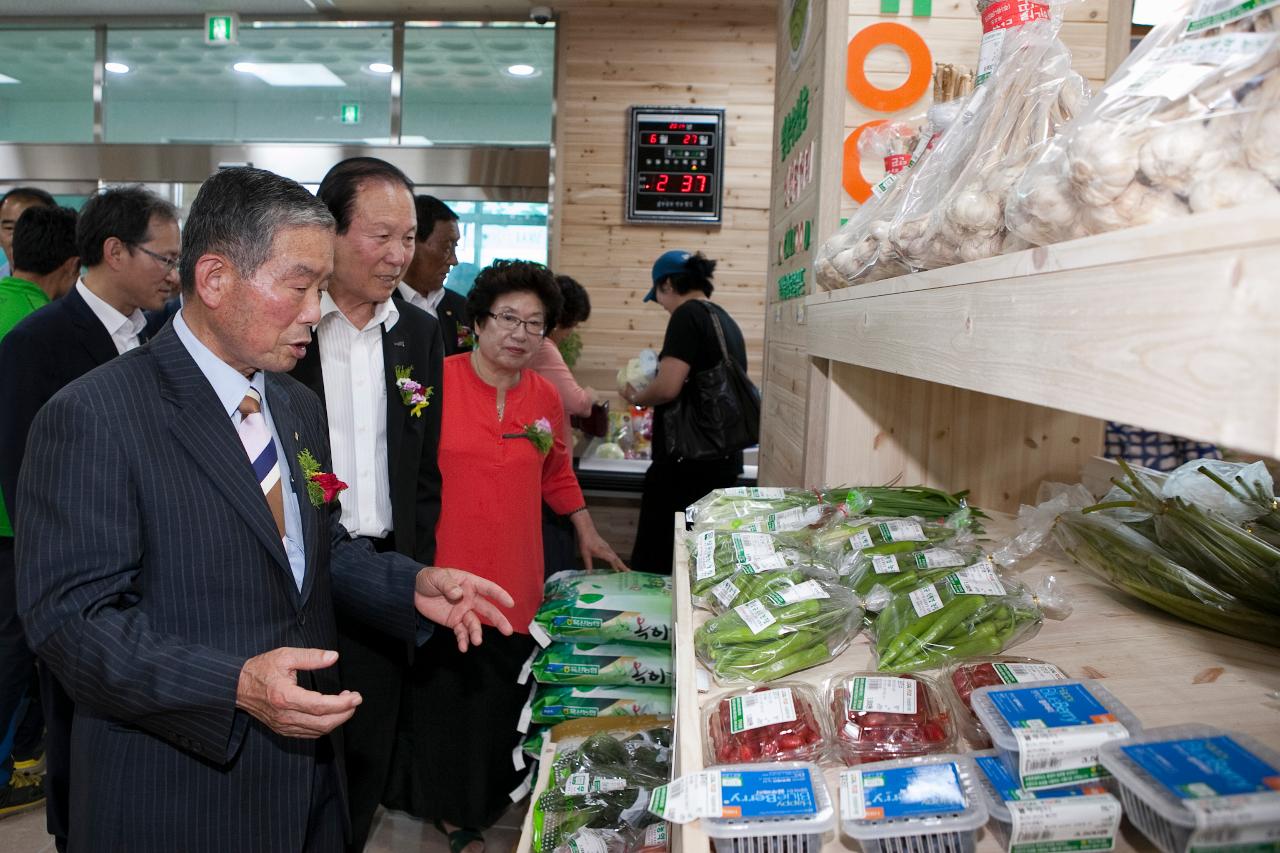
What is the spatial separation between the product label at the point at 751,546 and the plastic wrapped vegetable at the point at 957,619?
0.24 metres

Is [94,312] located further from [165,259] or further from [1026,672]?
[1026,672]

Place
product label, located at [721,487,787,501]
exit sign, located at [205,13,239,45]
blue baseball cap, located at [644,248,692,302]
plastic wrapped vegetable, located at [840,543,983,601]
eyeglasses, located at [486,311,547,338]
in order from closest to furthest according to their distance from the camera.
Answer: plastic wrapped vegetable, located at [840,543,983,601], product label, located at [721,487,787,501], eyeglasses, located at [486,311,547,338], blue baseball cap, located at [644,248,692,302], exit sign, located at [205,13,239,45]

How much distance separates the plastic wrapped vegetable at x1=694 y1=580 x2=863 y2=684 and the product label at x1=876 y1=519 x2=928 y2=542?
267 millimetres

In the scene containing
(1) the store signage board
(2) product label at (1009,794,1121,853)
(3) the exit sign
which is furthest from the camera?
(3) the exit sign

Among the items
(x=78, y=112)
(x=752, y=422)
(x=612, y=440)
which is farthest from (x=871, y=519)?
(x=78, y=112)

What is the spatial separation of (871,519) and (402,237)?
1.39 m

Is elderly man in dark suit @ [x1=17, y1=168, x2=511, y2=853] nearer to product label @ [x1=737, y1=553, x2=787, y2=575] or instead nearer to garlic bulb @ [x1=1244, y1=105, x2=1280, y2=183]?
product label @ [x1=737, y1=553, x2=787, y2=575]

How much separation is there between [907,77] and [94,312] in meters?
2.40

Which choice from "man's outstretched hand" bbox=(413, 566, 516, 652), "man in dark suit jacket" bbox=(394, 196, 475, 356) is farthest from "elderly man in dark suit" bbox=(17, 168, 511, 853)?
"man in dark suit jacket" bbox=(394, 196, 475, 356)

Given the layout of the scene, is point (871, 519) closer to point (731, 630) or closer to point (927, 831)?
point (731, 630)

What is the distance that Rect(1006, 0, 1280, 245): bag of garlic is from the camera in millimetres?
594

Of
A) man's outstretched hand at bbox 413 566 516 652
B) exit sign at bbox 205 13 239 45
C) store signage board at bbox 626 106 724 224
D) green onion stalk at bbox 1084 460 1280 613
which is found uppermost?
exit sign at bbox 205 13 239 45

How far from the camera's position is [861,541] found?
168cm

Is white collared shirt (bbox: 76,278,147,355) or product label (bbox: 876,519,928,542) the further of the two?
white collared shirt (bbox: 76,278,147,355)
